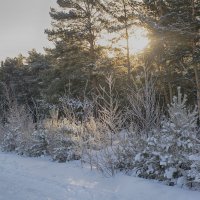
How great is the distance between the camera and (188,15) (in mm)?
19906

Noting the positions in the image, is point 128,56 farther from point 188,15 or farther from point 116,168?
point 116,168

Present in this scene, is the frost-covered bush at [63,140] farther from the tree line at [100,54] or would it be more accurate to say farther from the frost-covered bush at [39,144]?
the tree line at [100,54]

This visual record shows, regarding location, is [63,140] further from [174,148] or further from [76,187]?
[174,148]

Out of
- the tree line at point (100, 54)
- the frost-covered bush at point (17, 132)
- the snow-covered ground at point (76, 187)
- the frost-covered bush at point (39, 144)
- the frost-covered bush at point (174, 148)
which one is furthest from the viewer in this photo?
the tree line at point (100, 54)

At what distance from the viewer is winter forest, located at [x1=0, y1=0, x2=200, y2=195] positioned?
966 centimetres

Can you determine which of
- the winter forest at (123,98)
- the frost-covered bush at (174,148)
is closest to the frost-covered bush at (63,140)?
the winter forest at (123,98)

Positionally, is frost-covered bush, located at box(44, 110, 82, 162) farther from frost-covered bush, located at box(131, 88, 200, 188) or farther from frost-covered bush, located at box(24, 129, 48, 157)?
frost-covered bush, located at box(131, 88, 200, 188)

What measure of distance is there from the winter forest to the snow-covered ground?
37 cm

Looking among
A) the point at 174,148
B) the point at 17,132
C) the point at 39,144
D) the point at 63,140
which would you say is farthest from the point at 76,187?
the point at 17,132

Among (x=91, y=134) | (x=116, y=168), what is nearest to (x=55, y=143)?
(x=91, y=134)

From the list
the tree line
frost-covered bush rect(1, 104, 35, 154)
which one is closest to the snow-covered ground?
frost-covered bush rect(1, 104, 35, 154)

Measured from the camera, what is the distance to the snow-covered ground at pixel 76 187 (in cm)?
877

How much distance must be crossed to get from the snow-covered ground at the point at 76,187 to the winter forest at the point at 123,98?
14.6 inches

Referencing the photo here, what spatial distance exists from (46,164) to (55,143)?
5.34 feet
